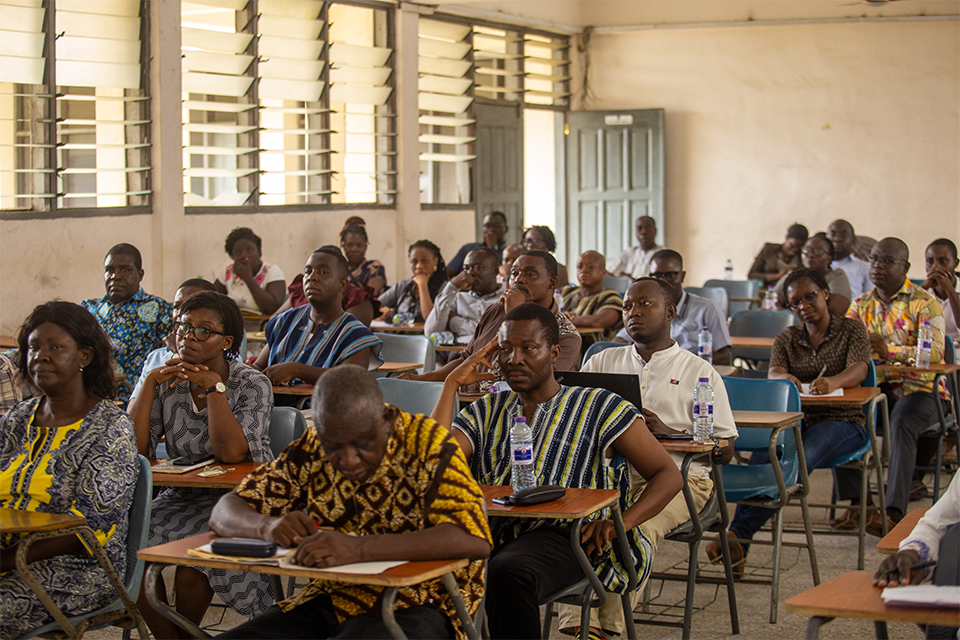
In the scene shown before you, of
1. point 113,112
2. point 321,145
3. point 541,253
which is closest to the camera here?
point 541,253

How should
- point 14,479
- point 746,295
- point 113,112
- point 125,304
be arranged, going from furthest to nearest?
point 746,295 < point 113,112 < point 125,304 < point 14,479

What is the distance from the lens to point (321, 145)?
9.99 metres

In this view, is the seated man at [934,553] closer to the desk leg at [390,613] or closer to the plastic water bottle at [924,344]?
the desk leg at [390,613]

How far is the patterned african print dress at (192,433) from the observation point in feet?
11.7

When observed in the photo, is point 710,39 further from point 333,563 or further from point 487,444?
point 333,563

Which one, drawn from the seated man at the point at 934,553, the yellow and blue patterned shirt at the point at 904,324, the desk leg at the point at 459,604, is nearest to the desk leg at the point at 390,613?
the desk leg at the point at 459,604

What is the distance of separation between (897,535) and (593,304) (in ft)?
14.8

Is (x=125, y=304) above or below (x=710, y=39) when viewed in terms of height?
below

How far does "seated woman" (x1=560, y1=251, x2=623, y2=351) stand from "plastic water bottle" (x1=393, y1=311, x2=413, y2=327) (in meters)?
1.21

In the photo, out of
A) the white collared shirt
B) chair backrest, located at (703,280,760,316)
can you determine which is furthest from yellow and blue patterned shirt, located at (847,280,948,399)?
chair backrest, located at (703,280,760,316)

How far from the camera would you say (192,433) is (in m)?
3.68

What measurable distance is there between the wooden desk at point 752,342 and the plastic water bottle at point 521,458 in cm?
350

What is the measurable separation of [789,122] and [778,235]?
1.31 metres

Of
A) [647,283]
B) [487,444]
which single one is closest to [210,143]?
[647,283]
